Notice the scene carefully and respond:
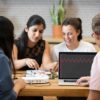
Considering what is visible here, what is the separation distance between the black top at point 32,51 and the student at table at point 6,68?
3.04 ft

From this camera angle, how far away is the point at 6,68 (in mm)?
1737

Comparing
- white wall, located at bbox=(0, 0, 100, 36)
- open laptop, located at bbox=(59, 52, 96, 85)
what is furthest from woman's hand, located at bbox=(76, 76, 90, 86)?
white wall, located at bbox=(0, 0, 100, 36)

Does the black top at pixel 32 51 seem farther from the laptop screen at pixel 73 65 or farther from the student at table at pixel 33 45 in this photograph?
the laptop screen at pixel 73 65

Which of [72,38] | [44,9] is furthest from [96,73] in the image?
[44,9]

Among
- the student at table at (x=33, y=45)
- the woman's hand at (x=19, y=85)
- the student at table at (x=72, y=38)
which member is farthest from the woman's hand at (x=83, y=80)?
the student at table at (x=72, y=38)

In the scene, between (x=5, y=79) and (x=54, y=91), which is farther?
(x=54, y=91)

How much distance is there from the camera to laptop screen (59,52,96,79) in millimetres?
2121

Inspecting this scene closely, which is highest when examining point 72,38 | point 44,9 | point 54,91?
point 44,9

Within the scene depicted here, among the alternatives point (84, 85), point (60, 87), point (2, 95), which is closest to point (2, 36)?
point (2, 95)

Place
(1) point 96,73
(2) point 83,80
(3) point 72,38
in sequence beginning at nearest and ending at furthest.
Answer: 1. (1) point 96,73
2. (2) point 83,80
3. (3) point 72,38

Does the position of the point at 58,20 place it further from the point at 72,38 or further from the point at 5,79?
the point at 5,79

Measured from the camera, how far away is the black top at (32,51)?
2891mm

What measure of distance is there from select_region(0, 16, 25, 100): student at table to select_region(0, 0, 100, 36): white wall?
2.53 metres

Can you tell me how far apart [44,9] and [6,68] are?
275 centimetres
